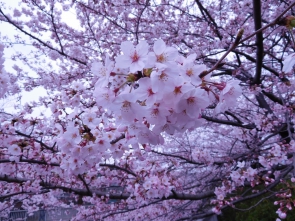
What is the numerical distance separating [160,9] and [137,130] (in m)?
4.64

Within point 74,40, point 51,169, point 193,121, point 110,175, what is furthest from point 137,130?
point 74,40

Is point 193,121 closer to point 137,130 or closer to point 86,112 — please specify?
point 137,130

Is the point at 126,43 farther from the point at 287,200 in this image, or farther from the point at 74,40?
the point at 74,40

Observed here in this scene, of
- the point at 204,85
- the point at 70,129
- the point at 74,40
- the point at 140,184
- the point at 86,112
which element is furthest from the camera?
the point at 74,40

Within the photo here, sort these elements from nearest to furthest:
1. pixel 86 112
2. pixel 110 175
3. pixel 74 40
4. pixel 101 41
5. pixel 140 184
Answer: pixel 86 112
pixel 140 184
pixel 110 175
pixel 101 41
pixel 74 40

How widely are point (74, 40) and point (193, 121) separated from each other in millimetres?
5618

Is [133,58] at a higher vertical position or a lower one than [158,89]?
higher

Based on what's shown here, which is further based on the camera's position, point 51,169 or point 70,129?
point 51,169

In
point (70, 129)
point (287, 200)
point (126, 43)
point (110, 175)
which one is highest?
point (110, 175)

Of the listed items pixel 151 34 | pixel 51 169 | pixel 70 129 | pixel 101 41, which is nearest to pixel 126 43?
pixel 70 129

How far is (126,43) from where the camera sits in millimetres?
1083

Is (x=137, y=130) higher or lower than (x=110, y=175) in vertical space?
lower

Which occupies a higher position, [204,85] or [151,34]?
[151,34]

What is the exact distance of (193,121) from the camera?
3.66ft
